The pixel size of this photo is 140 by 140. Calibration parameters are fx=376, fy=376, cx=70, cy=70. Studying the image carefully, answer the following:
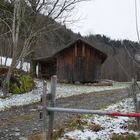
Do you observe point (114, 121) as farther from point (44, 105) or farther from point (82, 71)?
point (82, 71)

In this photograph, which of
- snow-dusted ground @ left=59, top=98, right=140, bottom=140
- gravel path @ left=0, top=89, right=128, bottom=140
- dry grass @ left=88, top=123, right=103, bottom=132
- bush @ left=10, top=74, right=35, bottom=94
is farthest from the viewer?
bush @ left=10, top=74, right=35, bottom=94

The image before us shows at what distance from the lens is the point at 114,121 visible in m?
10.1

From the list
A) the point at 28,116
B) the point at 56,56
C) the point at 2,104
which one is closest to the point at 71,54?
the point at 56,56

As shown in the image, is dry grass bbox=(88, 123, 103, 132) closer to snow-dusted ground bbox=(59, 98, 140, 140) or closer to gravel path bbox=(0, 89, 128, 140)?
snow-dusted ground bbox=(59, 98, 140, 140)

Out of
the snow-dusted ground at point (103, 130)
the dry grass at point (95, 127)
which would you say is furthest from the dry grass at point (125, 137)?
the dry grass at point (95, 127)

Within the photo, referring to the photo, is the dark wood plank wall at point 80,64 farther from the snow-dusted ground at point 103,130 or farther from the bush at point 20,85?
the snow-dusted ground at point 103,130

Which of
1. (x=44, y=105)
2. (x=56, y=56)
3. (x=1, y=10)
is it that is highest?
(x=1, y=10)

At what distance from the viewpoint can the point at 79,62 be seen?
36.2 metres

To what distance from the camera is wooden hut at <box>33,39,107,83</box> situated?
118 feet

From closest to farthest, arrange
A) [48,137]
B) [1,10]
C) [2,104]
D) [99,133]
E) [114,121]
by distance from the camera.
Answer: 1. [48,137]
2. [99,133]
3. [114,121]
4. [2,104]
5. [1,10]

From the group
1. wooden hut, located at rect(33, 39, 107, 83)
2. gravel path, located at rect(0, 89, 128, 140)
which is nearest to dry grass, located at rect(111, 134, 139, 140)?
gravel path, located at rect(0, 89, 128, 140)

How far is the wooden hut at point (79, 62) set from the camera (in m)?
35.9

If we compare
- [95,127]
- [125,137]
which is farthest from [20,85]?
[125,137]

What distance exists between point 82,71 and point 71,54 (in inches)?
82.3
